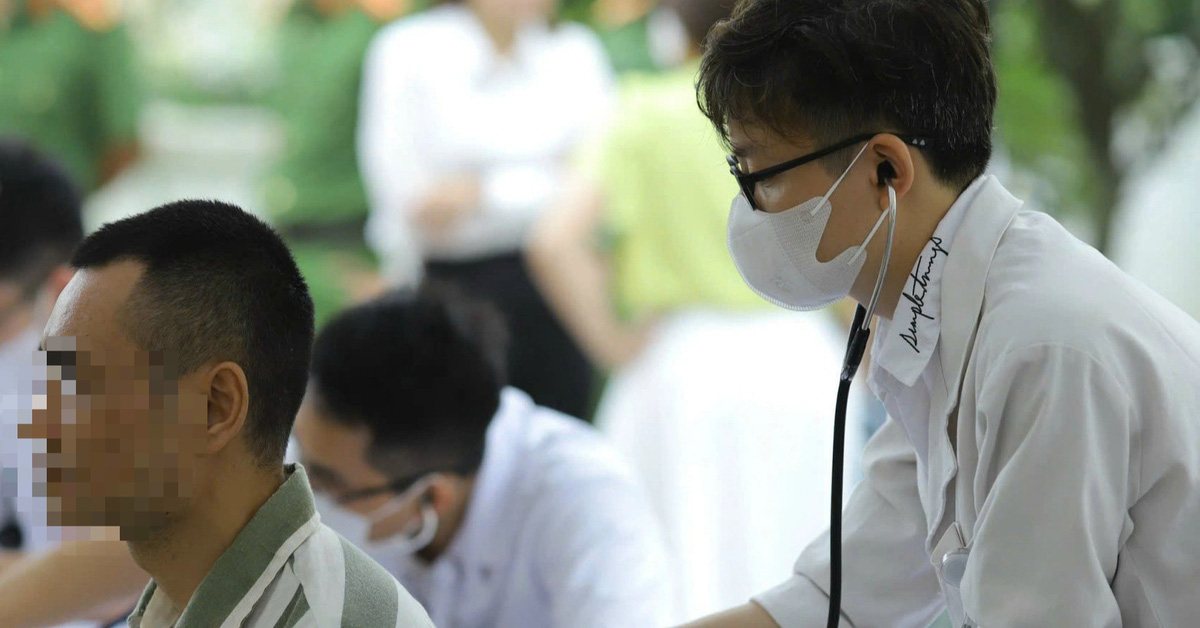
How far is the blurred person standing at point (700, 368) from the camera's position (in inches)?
149

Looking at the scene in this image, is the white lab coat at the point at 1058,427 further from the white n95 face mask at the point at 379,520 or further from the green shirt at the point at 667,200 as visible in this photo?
the green shirt at the point at 667,200

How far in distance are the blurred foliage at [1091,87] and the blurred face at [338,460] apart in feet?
10.4

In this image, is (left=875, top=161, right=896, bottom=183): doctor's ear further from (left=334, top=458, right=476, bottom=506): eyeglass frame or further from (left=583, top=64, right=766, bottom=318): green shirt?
(left=583, top=64, right=766, bottom=318): green shirt

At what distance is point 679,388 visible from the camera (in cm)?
395

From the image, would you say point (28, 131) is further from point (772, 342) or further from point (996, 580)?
point (996, 580)

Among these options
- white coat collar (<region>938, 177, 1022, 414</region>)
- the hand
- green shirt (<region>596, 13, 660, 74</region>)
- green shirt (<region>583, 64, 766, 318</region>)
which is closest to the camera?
white coat collar (<region>938, 177, 1022, 414</region>)

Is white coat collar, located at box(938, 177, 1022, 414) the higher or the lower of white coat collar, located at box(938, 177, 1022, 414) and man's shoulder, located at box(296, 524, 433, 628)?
the higher

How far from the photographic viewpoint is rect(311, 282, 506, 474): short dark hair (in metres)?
2.17

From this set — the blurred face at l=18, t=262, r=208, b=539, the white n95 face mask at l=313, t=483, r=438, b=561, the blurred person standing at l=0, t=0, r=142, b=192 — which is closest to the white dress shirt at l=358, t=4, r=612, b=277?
the blurred person standing at l=0, t=0, r=142, b=192

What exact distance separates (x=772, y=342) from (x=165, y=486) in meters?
2.80

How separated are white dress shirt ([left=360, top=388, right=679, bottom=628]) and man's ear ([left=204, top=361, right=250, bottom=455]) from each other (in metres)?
0.99

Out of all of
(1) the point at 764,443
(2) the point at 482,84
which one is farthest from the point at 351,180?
(1) the point at 764,443

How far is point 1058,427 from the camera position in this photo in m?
1.20

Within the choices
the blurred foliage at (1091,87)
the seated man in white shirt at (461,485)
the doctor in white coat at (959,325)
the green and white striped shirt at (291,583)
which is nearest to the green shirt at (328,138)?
the blurred foliage at (1091,87)
